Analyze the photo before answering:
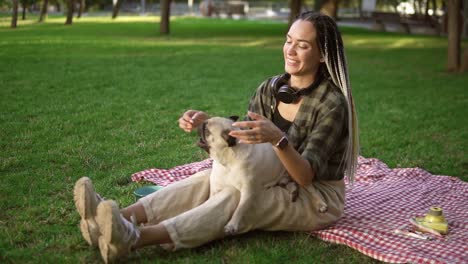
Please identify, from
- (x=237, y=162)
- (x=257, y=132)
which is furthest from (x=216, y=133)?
(x=257, y=132)

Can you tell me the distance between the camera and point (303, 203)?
3818 mm

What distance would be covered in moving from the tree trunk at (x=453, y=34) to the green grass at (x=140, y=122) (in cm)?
33

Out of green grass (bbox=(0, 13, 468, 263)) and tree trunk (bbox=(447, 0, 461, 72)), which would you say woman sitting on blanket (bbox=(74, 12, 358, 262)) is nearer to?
green grass (bbox=(0, 13, 468, 263))

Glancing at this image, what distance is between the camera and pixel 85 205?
10.9ft

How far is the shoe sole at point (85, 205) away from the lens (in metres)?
3.34

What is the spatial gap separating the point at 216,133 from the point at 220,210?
445 millimetres

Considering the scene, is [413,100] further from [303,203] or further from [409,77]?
[303,203]

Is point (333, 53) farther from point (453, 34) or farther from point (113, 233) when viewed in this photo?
point (453, 34)

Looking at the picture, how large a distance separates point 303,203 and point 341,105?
65cm

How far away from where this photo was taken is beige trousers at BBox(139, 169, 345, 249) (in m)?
3.50

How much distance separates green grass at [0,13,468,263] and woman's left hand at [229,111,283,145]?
75 centimetres

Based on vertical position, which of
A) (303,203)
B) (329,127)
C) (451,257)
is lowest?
(451,257)

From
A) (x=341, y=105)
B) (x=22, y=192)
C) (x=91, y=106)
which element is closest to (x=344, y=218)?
(x=341, y=105)

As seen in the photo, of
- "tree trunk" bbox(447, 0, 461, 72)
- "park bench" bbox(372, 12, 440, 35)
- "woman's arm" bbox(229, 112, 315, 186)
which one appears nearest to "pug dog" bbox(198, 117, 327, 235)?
"woman's arm" bbox(229, 112, 315, 186)
